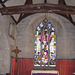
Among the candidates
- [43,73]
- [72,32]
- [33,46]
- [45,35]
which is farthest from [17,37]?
[72,32]

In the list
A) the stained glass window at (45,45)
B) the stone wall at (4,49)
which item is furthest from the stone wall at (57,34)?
the stone wall at (4,49)

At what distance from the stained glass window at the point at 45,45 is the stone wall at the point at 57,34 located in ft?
1.11

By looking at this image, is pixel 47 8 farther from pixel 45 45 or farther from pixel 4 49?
pixel 45 45

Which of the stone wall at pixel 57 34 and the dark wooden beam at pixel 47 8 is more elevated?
the dark wooden beam at pixel 47 8

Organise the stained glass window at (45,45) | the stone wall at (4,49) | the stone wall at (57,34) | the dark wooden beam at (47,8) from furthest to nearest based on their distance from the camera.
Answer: the stained glass window at (45,45)
the stone wall at (57,34)
the stone wall at (4,49)
the dark wooden beam at (47,8)

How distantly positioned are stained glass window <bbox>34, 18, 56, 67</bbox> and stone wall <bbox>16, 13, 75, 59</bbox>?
0.34 m

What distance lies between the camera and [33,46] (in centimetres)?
1037

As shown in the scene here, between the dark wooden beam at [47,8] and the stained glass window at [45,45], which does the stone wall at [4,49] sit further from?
the stained glass window at [45,45]

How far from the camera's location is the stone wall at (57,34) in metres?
9.98

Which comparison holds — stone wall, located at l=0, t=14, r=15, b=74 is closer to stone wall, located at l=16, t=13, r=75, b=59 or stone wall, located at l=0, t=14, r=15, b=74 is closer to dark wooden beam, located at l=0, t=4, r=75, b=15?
dark wooden beam, located at l=0, t=4, r=75, b=15

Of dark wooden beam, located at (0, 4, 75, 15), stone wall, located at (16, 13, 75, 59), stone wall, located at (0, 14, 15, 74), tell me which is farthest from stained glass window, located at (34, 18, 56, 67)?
dark wooden beam, located at (0, 4, 75, 15)

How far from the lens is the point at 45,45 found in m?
10.5

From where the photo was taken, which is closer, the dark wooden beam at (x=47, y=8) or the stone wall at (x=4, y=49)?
the dark wooden beam at (x=47, y=8)

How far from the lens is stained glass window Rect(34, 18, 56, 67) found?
1016cm
